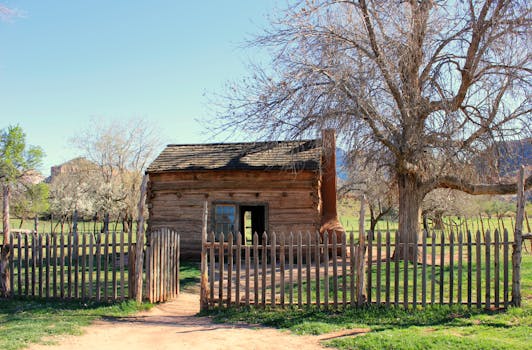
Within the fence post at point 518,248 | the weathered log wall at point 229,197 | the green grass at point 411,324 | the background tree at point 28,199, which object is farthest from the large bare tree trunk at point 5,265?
the background tree at point 28,199

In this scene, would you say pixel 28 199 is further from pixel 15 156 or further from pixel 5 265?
pixel 5 265

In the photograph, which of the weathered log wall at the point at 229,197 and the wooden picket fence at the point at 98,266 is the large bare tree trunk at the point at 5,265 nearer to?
the wooden picket fence at the point at 98,266

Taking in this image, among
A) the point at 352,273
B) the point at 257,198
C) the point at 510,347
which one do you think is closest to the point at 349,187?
the point at 257,198

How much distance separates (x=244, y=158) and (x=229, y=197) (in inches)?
67.3

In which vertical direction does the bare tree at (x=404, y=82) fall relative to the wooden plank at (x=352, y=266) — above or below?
above

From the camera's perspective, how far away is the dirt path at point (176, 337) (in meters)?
6.84

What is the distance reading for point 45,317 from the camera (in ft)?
27.8

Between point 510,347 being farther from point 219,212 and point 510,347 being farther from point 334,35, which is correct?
point 219,212

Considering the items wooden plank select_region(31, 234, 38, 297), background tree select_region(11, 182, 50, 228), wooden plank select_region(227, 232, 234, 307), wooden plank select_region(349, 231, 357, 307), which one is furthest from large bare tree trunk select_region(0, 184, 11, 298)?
background tree select_region(11, 182, 50, 228)

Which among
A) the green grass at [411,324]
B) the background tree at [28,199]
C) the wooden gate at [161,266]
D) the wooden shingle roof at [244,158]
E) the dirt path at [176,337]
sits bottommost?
the dirt path at [176,337]

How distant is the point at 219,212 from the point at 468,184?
358 inches

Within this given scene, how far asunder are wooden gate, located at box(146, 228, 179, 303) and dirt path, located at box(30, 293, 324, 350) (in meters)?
1.04

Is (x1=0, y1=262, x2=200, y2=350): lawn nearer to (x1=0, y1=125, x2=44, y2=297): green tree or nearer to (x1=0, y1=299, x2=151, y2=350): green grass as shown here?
(x1=0, y1=299, x2=151, y2=350): green grass

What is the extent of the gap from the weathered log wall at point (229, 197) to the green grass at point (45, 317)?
27.6 feet
